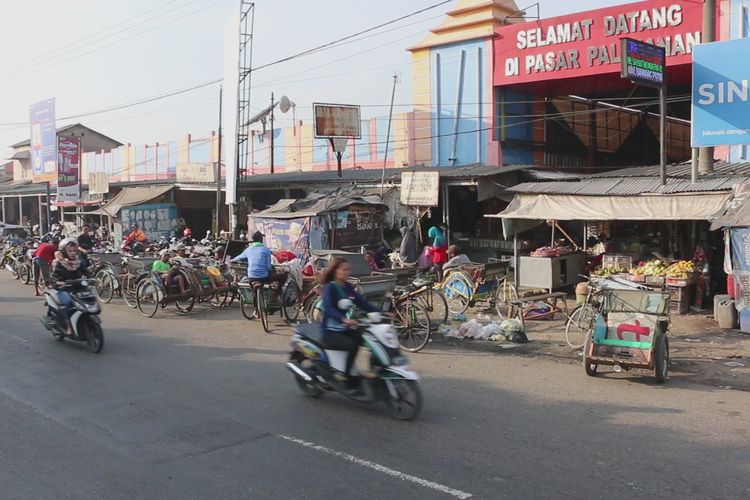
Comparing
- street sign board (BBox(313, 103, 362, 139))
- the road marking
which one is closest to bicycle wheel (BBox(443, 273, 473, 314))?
the road marking

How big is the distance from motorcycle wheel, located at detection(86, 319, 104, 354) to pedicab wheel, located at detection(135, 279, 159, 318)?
338 centimetres

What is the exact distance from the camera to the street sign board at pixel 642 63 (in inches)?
517

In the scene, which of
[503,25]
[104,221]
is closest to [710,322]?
[503,25]

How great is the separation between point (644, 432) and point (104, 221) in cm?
3130

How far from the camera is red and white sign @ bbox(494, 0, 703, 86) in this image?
1697cm

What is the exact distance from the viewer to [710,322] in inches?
475

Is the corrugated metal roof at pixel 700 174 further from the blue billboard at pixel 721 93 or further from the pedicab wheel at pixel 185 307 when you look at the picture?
the pedicab wheel at pixel 185 307

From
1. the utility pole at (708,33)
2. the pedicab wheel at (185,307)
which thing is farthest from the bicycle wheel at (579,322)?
the pedicab wheel at (185,307)

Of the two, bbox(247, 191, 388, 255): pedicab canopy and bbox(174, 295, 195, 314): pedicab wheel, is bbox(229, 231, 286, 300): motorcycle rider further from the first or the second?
bbox(247, 191, 388, 255): pedicab canopy

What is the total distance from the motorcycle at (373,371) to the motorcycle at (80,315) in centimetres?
418

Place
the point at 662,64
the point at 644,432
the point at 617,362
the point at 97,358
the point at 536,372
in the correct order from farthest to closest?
the point at 662,64 < the point at 97,358 < the point at 536,372 < the point at 617,362 < the point at 644,432

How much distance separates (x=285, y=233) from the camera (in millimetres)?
19141

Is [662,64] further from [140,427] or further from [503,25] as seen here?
[140,427]

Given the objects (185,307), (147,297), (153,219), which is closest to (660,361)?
(185,307)
